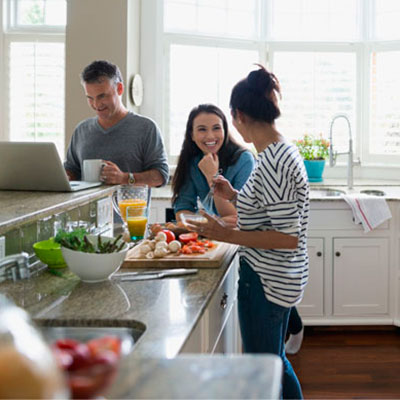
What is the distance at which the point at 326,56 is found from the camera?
477cm

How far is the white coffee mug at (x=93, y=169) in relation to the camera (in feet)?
8.82

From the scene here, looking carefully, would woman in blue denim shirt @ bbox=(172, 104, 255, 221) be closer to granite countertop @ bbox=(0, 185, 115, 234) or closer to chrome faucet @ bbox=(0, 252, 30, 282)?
granite countertop @ bbox=(0, 185, 115, 234)

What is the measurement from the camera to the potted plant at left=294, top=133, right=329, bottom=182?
14.8 feet

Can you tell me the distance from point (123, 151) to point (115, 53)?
125 cm

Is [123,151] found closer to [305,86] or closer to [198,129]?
[198,129]

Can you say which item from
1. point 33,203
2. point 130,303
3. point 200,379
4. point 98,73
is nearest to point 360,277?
point 98,73

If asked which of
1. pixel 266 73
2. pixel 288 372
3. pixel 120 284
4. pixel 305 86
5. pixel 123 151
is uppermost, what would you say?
pixel 305 86

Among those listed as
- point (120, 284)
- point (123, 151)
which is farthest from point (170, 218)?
point (120, 284)

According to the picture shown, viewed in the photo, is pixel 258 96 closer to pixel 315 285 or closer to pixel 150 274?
pixel 150 274

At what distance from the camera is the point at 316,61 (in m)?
4.77

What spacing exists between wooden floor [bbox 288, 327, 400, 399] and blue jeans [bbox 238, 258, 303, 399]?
40.8 inches

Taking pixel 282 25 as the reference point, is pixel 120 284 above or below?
below

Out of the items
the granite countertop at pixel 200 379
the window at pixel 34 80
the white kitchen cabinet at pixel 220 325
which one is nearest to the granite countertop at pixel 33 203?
the white kitchen cabinet at pixel 220 325

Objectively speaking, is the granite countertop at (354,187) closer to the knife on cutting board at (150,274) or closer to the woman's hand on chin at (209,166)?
the woman's hand on chin at (209,166)
